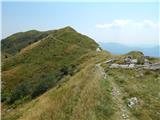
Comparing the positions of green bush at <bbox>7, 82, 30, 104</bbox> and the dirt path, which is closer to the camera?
the dirt path

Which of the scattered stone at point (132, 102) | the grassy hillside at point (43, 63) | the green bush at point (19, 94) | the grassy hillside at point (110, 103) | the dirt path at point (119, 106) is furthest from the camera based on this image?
the grassy hillside at point (43, 63)

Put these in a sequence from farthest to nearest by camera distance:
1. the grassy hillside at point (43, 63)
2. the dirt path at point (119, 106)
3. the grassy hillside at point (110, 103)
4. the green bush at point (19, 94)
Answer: the grassy hillside at point (43, 63), the green bush at point (19, 94), the grassy hillside at point (110, 103), the dirt path at point (119, 106)

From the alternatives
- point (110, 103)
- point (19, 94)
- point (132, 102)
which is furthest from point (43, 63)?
point (110, 103)

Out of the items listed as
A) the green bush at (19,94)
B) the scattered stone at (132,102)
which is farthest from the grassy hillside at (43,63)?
the scattered stone at (132,102)

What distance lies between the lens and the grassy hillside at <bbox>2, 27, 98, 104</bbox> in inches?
2886

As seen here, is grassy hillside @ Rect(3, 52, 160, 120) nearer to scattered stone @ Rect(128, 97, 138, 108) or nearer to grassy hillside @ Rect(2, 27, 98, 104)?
scattered stone @ Rect(128, 97, 138, 108)

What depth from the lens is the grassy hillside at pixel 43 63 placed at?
73312 millimetres

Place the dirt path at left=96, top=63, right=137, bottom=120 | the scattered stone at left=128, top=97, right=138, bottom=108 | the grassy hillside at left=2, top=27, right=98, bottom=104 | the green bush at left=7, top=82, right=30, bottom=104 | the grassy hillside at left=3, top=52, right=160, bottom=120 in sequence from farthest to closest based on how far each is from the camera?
the grassy hillside at left=2, top=27, right=98, bottom=104 → the green bush at left=7, top=82, right=30, bottom=104 → the scattered stone at left=128, top=97, right=138, bottom=108 → the grassy hillside at left=3, top=52, right=160, bottom=120 → the dirt path at left=96, top=63, right=137, bottom=120

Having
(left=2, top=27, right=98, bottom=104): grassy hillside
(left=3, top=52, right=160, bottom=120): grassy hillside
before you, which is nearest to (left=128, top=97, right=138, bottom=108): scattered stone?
(left=3, top=52, right=160, bottom=120): grassy hillside

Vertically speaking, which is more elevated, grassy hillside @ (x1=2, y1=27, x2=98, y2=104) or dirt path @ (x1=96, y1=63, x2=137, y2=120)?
dirt path @ (x1=96, y1=63, x2=137, y2=120)

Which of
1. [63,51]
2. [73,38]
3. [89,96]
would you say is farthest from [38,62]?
[89,96]

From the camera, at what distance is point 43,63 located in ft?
326

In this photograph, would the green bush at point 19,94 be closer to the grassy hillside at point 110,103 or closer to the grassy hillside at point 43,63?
the grassy hillside at point 43,63

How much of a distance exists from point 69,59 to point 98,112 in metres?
77.6
